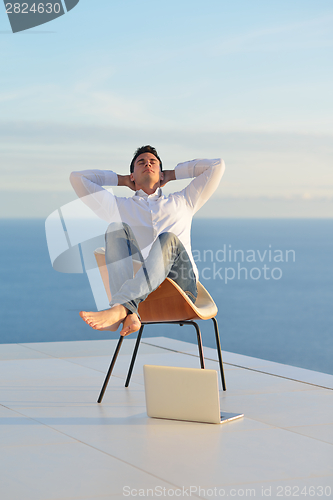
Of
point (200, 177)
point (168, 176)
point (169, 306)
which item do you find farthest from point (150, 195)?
point (169, 306)

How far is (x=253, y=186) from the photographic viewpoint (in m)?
22.3

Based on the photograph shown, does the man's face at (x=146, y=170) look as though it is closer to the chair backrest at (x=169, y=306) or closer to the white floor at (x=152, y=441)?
the chair backrest at (x=169, y=306)

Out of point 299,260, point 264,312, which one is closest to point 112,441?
point 264,312

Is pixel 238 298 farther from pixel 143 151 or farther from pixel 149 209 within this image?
pixel 149 209

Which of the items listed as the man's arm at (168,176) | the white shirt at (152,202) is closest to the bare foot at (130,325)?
the white shirt at (152,202)

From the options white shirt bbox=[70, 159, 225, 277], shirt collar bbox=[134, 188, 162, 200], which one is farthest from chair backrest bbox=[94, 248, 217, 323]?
shirt collar bbox=[134, 188, 162, 200]

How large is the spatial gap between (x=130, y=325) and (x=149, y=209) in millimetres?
937

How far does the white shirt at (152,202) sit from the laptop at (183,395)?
87cm

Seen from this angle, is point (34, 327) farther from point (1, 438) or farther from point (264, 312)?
point (1, 438)

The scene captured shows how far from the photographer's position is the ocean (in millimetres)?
11276

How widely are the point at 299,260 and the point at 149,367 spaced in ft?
87.6

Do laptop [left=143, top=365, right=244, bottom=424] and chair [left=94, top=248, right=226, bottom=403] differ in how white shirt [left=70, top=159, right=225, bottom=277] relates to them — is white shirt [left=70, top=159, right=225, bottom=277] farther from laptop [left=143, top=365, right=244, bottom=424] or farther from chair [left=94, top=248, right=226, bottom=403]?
laptop [left=143, top=365, right=244, bottom=424]

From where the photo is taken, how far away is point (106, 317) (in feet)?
7.48

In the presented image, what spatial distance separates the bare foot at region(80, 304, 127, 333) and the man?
0.23m
